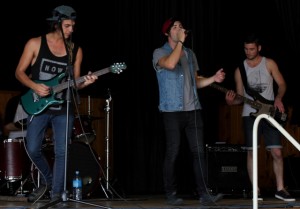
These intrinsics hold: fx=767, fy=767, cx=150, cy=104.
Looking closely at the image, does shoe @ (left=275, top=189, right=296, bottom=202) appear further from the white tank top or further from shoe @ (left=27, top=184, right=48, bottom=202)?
shoe @ (left=27, top=184, right=48, bottom=202)

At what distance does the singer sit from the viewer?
280 inches

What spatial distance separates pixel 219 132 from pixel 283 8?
187 centimetres

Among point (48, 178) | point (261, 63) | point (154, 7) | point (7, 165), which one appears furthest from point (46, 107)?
point (154, 7)

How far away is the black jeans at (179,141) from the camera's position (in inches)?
280

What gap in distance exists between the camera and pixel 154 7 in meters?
9.42

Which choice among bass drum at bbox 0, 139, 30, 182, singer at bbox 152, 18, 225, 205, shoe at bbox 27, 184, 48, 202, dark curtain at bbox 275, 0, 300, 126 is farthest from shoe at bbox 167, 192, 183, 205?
dark curtain at bbox 275, 0, 300, 126

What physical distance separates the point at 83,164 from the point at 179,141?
1633mm

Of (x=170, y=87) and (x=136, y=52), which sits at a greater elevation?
(x=136, y=52)

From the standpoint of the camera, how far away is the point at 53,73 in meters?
6.90

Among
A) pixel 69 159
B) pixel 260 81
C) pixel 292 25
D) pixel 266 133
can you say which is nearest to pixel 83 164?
pixel 69 159

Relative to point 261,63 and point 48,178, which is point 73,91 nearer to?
point 48,178

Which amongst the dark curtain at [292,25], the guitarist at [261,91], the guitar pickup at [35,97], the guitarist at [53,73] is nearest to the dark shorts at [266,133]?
the guitarist at [261,91]

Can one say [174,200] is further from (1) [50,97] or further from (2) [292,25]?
(2) [292,25]

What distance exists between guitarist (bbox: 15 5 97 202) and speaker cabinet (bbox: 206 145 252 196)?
2.24m
